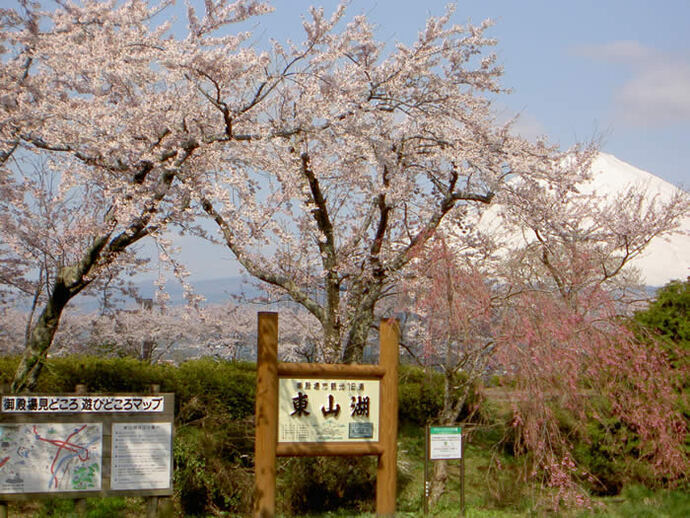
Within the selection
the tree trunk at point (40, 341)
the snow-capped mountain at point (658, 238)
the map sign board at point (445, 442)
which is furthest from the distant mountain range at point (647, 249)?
the map sign board at point (445, 442)

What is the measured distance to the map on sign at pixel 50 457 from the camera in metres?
7.20

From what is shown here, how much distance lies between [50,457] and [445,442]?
13.7 feet

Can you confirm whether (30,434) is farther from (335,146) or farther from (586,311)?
(586,311)

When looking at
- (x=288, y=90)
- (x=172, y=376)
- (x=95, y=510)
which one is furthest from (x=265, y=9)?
(x=95, y=510)

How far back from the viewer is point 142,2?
418 inches

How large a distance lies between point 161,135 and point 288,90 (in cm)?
206

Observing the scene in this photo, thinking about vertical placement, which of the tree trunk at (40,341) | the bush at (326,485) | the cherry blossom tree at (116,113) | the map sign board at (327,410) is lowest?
the bush at (326,485)

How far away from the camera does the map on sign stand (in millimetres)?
7199

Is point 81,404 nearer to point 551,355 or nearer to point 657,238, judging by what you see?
point 551,355

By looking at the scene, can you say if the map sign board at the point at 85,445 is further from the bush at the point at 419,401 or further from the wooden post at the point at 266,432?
the bush at the point at 419,401

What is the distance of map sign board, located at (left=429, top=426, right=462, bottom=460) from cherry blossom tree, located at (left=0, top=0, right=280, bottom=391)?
4292 millimetres

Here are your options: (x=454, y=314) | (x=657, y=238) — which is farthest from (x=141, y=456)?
(x=657, y=238)

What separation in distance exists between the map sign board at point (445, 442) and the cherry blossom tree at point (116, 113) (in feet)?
14.1

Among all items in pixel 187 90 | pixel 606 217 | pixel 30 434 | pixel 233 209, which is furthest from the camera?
pixel 606 217
